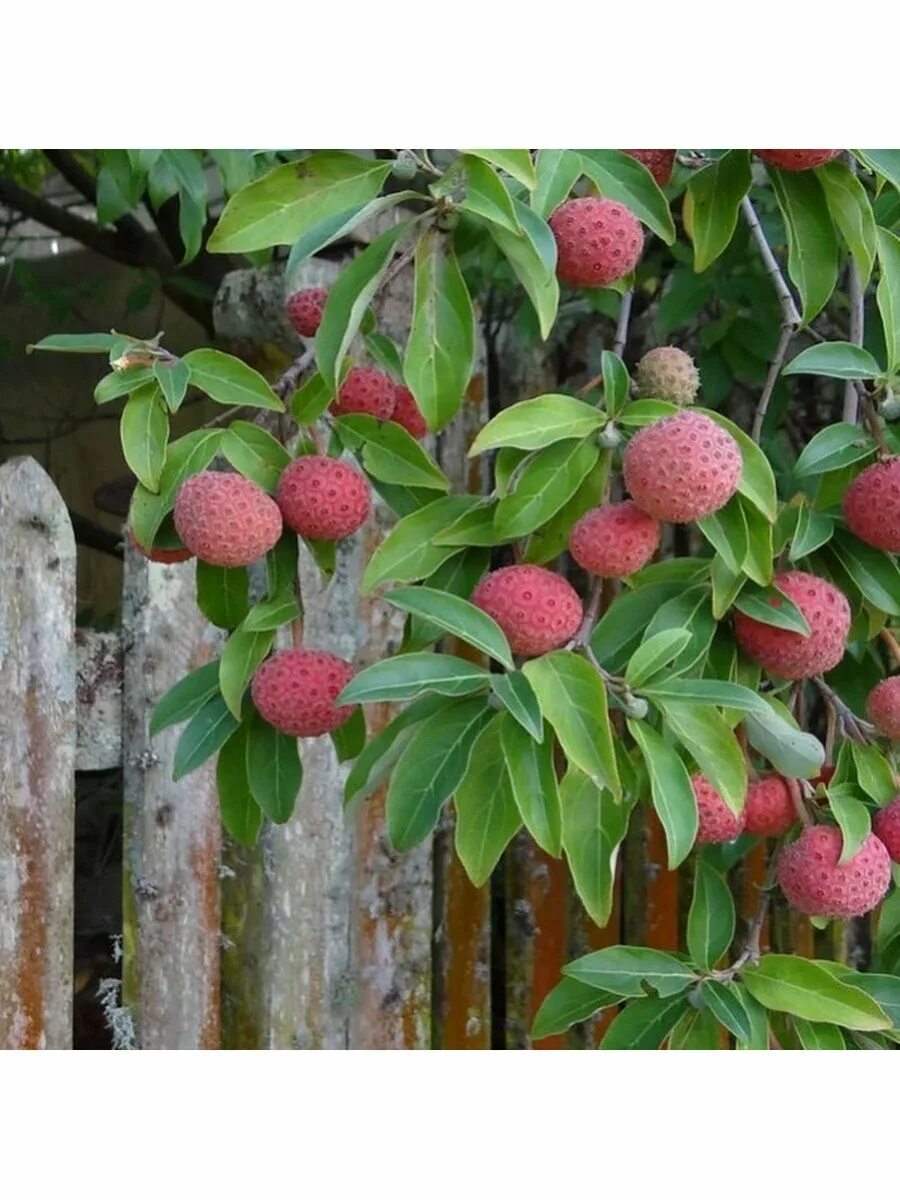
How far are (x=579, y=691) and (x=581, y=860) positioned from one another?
0.52ft

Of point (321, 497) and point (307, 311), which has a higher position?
point (307, 311)

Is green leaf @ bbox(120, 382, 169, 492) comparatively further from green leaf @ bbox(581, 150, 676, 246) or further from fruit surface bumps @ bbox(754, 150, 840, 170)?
fruit surface bumps @ bbox(754, 150, 840, 170)

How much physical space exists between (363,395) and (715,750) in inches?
14.4

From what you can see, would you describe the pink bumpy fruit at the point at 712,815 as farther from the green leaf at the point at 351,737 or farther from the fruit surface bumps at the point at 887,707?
the green leaf at the point at 351,737

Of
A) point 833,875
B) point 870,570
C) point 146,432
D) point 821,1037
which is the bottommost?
point 821,1037

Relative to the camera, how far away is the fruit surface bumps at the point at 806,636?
867mm

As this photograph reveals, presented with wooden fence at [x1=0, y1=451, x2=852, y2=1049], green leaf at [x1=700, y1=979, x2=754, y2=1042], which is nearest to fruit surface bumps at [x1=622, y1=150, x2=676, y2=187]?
green leaf at [x1=700, y1=979, x2=754, y2=1042]

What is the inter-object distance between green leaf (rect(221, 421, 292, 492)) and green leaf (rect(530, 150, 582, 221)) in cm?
25

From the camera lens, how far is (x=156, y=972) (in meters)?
1.46

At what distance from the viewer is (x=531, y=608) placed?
2.58 ft

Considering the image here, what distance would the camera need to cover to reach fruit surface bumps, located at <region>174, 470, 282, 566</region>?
87cm

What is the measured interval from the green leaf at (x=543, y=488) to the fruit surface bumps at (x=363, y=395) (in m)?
0.17

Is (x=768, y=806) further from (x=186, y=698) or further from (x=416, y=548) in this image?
(x=186, y=698)

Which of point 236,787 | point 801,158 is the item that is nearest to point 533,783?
point 236,787
